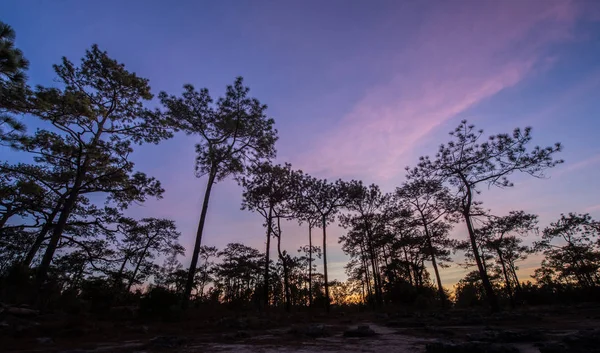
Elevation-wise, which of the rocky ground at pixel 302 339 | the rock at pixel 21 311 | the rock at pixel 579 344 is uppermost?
the rock at pixel 21 311

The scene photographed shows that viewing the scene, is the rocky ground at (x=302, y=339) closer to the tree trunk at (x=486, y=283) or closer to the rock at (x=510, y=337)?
the rock at (x=510, y=337)

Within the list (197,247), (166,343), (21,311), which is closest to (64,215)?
(21,311)

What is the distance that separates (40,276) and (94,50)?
12379mm

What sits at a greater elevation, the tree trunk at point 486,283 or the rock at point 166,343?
the tree trunk at point 486,283

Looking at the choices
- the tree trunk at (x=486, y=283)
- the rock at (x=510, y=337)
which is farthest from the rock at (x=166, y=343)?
the tree trunk at (x=486, y=283)

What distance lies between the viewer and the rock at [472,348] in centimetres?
371

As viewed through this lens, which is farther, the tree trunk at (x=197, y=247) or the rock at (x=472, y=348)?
the tree trunk at (x=197, y=247)

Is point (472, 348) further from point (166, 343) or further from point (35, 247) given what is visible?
point (35, 247)

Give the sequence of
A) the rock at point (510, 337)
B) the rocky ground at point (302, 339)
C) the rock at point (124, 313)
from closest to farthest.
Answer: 1. the rocky ground at point (302, 339)
2. the rock at point (510, 337)
3. the rock at point (124, 313)

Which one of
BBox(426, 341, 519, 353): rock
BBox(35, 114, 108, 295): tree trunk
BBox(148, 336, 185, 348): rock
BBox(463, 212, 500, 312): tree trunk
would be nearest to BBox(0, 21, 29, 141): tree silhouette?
BBox(35, 114, 108, 295): tree trunk

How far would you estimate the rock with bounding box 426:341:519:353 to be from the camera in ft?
12.2

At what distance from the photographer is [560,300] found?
30250 mm

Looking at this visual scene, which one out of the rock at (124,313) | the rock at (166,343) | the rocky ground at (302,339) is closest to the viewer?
the rocky ground at (302,339)

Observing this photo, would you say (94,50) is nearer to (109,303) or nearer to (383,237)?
(109,303)
